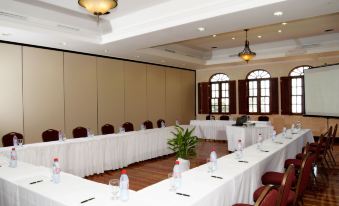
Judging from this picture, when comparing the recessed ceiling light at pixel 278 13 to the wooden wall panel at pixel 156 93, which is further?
the wooden wall panel at pixel 156 93

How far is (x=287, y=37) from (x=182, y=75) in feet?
15.5

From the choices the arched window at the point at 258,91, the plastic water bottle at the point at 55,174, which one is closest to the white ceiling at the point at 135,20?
the arched window at the point at 258,91

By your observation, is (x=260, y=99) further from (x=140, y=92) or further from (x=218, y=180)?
(x=218, y=180)

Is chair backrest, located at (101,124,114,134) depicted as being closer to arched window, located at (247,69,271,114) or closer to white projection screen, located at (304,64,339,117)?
white projection screen, located at (304,64,339,117)

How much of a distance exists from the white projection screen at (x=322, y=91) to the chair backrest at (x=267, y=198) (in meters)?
6.29

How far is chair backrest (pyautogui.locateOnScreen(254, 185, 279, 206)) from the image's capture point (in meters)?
1.81

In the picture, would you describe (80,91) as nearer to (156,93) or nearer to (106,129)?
(106,129)

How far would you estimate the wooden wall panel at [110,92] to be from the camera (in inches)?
332

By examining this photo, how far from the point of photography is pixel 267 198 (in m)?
1.85

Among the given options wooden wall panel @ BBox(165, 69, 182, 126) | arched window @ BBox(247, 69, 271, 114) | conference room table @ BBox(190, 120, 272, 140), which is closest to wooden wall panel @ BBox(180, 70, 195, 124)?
wooden wall panel @ BBox(165, 69, 182, 126)

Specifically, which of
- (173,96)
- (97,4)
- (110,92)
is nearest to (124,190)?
(97,4)

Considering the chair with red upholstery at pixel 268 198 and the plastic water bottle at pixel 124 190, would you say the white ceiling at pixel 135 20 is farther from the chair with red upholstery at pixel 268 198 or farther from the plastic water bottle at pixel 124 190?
the plastic water bottle at pixel 124 190

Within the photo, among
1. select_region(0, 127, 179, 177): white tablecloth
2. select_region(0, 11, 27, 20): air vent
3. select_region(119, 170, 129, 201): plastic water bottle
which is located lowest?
select_region(0, 127, 179, 177): white tablecloth

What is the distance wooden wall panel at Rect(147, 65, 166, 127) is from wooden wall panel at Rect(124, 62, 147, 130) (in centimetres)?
24
